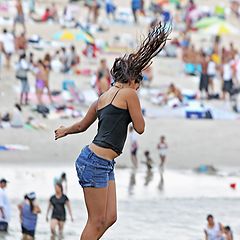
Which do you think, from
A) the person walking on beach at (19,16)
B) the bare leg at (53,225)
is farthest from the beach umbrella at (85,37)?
the bare leg at (53,225)

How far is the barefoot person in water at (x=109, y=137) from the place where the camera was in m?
7.04

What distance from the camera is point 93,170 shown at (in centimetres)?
704

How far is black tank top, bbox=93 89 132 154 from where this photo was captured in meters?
7.04

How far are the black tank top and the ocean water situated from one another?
7909 millimetres

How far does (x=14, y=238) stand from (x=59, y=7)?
25268mm

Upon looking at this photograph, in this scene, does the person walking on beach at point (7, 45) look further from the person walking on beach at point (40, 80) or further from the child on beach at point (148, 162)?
the child on beach at point (148, 162)

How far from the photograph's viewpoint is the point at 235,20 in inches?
1665

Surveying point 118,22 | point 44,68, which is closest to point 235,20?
point 118,22

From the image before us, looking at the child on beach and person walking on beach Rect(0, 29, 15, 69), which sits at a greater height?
person walking on beach Rect(0, 29, 15, 69)

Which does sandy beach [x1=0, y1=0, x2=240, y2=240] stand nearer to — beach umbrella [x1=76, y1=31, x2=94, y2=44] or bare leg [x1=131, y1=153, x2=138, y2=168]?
bare leg [x1=131, y1=153, x2=138, y2=168]

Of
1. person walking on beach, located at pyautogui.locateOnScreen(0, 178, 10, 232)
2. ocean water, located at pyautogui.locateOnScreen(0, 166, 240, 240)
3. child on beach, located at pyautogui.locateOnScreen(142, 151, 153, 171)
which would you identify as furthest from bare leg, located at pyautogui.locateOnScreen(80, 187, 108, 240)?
child on beach, located at pyautogui.locateOnScreen(142, 151, 153, 171)

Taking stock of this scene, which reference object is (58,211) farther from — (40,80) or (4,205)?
(40,80)

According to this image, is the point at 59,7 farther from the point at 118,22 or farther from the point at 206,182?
the point at 206,182

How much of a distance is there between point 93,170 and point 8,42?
23766 mm
